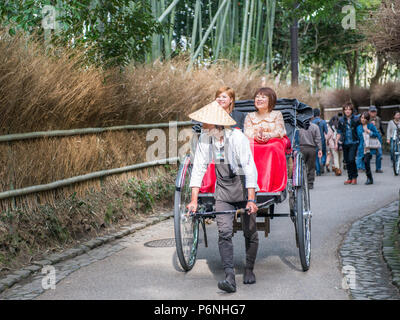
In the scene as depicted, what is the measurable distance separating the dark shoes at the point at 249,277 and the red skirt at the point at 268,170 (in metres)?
0.86

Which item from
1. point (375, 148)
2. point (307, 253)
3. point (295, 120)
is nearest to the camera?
point (307, 253)

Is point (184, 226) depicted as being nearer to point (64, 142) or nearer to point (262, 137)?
point (262, 137)

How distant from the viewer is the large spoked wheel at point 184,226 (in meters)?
5.97

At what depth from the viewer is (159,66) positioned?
470 inches

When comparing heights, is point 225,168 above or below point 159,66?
below

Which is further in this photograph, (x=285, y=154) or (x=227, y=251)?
(x=285, y=154)

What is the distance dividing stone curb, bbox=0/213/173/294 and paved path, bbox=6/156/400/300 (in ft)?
0.47

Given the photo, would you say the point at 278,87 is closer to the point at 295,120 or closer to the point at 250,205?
the point at 295,120

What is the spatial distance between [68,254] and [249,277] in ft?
7.32

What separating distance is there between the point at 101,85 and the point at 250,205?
4194 mm

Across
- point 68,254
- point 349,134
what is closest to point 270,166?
point 68,254

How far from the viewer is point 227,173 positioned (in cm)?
580

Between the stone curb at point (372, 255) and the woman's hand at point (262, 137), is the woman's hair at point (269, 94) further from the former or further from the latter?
the stone curb at point (372, 255)

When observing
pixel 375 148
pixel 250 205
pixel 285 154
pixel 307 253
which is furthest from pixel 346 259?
pixel 375 148
